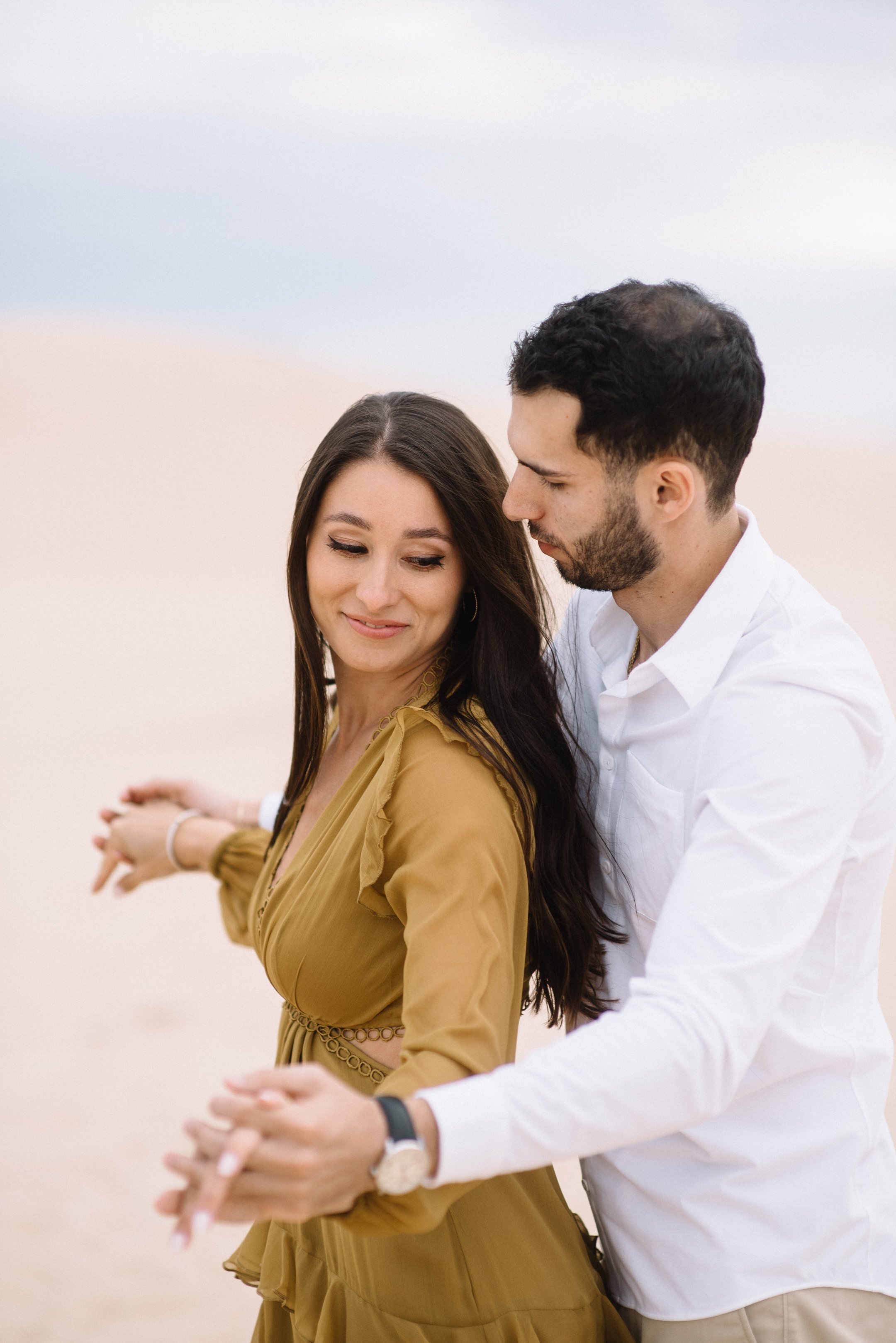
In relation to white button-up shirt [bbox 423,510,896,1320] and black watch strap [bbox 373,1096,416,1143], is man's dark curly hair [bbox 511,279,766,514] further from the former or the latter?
black watch strap [bbox 373,1096,416,1143]

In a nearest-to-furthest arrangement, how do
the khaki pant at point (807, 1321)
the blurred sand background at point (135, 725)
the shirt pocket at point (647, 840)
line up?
the khaki pant at point (807, 1321)
the shirt pocket at point (647, 840)
the blurred sand background at point (135, 725)

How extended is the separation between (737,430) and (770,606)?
360 millimetres

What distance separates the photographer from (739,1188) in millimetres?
2199

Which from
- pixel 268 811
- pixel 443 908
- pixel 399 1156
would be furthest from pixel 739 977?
pixel 268 811

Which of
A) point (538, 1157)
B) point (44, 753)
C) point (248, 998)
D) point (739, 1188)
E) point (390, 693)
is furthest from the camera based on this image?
point (44, 753)

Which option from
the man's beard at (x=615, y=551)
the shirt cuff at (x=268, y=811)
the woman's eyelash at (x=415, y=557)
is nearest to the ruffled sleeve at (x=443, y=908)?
the woman's eyelash at (x=415, y=557)

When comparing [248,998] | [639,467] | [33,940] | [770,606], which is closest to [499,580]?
[639,467]

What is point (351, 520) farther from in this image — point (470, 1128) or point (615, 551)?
point (470, 1128)

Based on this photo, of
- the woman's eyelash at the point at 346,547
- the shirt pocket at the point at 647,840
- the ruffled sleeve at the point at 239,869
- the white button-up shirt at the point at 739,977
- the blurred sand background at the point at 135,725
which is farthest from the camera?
the blurred sand background at the point at 135,725

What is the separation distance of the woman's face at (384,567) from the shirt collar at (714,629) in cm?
41

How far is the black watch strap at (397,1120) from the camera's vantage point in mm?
1685

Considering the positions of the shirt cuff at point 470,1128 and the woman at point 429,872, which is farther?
the woman at point 429,872

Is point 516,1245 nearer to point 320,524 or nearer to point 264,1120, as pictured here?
point 264,1120

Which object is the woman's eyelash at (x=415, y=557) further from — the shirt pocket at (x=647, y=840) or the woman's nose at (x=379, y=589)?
the shirt pocket at (x=647, y=840)
